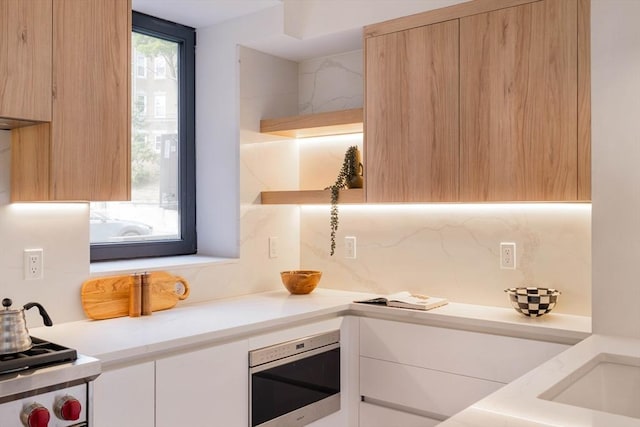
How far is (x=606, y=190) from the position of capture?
213 centimetres

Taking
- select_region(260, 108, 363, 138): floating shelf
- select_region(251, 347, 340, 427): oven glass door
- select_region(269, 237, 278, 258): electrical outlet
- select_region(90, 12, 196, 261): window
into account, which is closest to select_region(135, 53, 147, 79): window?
select_region(90, 12, 196, 261): window

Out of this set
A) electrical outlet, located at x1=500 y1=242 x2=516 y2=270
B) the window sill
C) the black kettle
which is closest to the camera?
the black kettle

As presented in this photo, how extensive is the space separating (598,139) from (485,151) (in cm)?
47

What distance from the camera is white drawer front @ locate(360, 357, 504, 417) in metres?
2.46

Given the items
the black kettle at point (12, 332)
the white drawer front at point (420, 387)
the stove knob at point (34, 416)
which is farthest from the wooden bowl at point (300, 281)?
the stove knob at point (34, 416)

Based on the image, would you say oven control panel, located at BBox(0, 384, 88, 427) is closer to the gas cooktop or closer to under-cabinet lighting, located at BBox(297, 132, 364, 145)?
the gas cooktop

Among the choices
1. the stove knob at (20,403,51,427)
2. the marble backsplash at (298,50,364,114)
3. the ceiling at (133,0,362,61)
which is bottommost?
the stove knob at (20,403,51,427)

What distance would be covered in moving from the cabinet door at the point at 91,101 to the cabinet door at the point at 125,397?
66cm

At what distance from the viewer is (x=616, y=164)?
2.11 metres

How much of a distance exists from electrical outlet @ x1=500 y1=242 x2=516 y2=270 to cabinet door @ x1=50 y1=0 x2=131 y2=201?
1682mm

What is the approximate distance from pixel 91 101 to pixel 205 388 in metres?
1.14

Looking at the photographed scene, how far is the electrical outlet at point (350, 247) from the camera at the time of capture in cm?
329

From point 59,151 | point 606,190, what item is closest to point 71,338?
point 59,151

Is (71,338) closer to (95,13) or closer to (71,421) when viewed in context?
(71,421)
